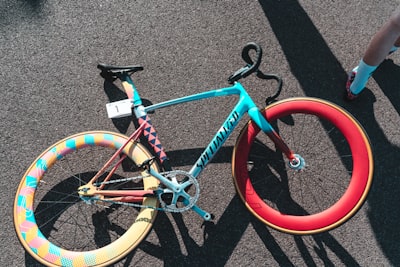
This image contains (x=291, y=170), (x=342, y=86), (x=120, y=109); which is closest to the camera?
(x=120, y=109)

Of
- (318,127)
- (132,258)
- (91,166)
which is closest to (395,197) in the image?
(318,127)

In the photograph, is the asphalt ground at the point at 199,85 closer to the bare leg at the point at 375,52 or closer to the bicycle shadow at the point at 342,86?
the bicycle shadow at the point at 342,86

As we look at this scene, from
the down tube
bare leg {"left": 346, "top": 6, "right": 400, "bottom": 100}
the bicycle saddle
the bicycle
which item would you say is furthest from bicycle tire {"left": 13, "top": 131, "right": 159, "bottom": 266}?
bare leg {"left": 346, "top": 6, "right": 400, "bottom": 100}

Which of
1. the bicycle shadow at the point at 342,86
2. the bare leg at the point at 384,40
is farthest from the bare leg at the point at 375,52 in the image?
the bicycle shadow at the point at 342,86

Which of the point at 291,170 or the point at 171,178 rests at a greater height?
the point at 171,178

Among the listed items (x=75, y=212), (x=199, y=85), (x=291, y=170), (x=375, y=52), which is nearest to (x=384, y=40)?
(x=375, y=52)

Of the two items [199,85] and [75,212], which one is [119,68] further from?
[75,212]

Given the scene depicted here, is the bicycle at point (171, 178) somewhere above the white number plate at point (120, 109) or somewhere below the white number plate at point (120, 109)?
below

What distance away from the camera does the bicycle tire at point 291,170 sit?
2.31 meters

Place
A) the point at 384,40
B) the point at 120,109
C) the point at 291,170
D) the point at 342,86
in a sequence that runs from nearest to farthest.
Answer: the point at 384,40
the point at 120,109
the point at 291,170
the point at 342,86

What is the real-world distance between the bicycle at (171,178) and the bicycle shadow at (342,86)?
9.3 inches

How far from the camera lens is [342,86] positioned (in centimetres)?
276

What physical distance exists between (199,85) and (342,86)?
3.66 ft

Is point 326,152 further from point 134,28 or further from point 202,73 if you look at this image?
point 134,28
